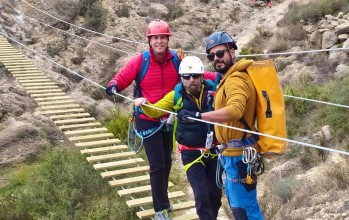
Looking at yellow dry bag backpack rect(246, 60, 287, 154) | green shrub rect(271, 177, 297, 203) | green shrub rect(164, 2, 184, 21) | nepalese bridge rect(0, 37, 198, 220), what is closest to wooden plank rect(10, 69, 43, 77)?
nepalese bridge rect(0, 37, 198, 220)

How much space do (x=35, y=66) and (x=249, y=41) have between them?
19.6 feet

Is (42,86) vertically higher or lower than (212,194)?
higher

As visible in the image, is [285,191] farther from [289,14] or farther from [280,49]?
[289,14]

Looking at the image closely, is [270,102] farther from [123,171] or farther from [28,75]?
[28,75]

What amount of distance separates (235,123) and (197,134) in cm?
72

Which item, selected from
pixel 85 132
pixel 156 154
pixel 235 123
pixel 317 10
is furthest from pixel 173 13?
pixel 235 123

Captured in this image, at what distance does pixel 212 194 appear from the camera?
13.6 ft

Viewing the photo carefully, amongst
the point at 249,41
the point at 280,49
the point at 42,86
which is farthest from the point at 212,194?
the point at 249,41

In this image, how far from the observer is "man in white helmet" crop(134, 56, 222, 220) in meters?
3.95

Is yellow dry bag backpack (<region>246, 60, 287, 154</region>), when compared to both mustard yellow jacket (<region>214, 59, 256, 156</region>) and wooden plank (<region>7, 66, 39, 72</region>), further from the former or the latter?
wooden plank (<region>7, 66, 39, 72</region>)

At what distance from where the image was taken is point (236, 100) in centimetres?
308

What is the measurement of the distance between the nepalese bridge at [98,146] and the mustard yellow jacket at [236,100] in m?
2.14

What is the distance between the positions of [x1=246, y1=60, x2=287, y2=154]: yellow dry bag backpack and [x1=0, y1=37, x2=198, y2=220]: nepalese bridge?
2.38m

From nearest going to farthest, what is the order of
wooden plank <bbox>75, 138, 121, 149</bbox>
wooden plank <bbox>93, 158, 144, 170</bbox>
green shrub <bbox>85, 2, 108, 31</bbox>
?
wooden plank <bbox>93, 158, 144, 170</bbox> → wooden plank <bbox>75, 138, 121, 149</bbox> → green shrub <bbox>85, 2, 108, 31</bbox>
